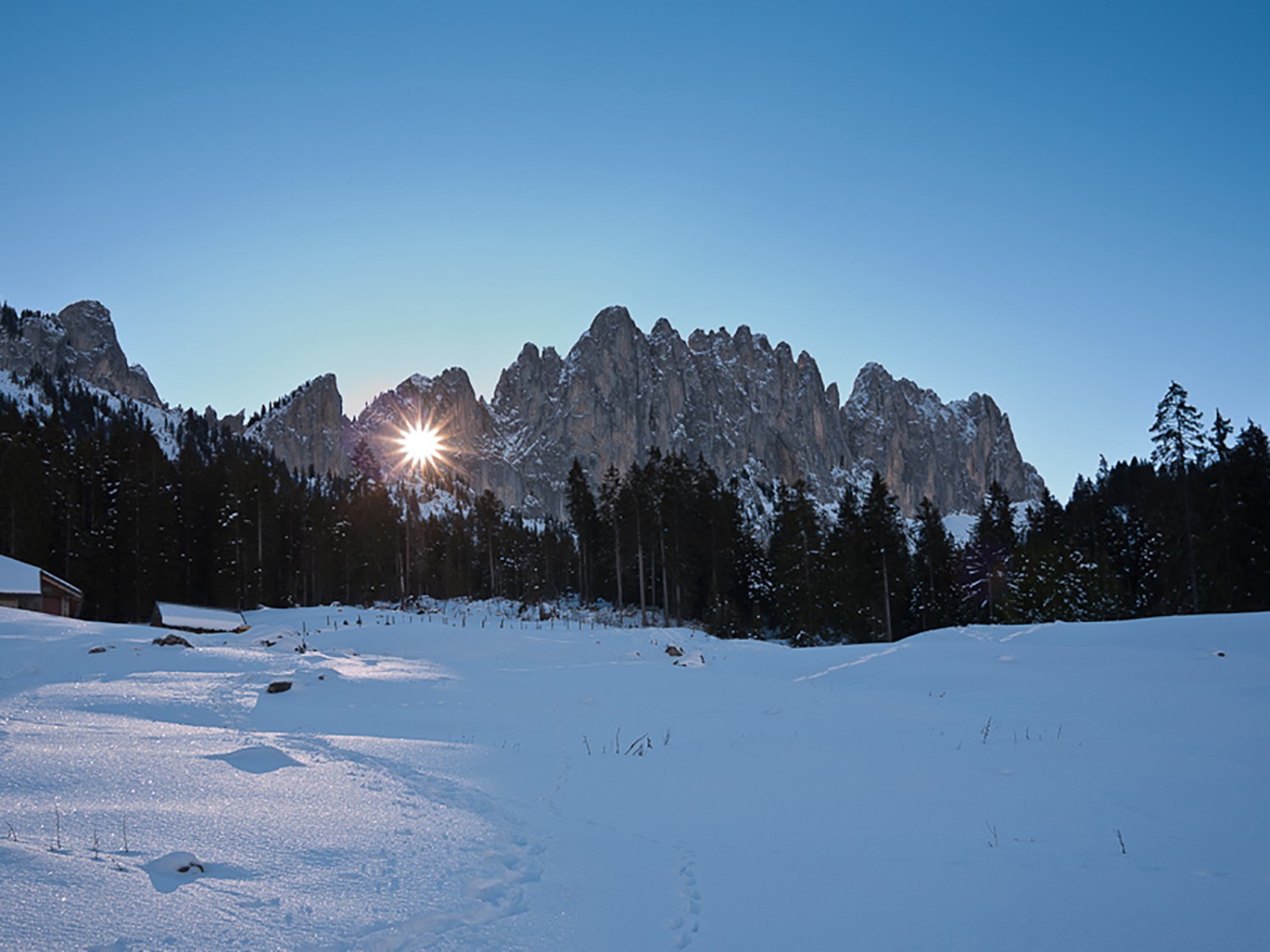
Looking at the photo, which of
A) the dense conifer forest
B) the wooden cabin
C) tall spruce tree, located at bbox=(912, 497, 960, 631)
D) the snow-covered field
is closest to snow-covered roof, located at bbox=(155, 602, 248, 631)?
the wooden cabin

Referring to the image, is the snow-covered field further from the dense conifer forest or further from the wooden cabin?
the dense conifer forest

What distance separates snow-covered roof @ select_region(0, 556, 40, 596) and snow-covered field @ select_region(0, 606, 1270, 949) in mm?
24244

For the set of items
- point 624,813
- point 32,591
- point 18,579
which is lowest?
point 624,813

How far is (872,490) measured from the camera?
4859 centimetres

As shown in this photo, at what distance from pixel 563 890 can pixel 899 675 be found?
11673 millimetres

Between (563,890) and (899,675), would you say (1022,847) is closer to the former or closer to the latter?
(563,890)

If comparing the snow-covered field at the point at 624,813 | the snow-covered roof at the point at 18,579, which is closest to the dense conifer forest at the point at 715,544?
the snow-covered roof at the point at 18,579

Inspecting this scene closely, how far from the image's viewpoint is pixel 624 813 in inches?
235

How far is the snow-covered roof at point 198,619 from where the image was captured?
29750mm

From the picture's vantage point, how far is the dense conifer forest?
37.5 meters

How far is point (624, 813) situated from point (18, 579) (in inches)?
1442

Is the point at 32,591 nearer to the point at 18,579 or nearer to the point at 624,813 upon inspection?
the point at 18,579

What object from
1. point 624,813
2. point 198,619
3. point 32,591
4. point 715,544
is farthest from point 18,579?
point 715,544

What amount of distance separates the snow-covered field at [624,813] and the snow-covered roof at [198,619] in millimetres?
19548
